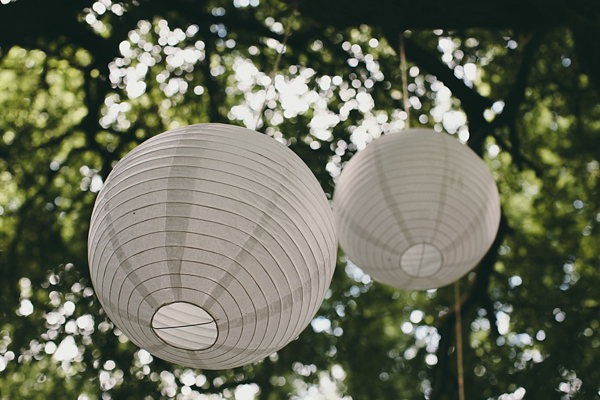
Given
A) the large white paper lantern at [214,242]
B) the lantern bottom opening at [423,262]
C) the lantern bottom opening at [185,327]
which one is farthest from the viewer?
the lantern bottom opening at [423,262]

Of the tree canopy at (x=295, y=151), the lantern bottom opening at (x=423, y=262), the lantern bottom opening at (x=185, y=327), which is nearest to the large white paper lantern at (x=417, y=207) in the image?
the lantern bottom opening at (x=423, y=262)

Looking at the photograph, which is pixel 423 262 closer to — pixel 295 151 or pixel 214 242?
pixel 214 242

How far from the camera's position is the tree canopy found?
16.0ft

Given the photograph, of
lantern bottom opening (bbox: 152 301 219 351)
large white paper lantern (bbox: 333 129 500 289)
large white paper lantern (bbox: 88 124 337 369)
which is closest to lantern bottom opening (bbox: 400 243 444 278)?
large white paper lantern (bbox: 333 129 500 289)

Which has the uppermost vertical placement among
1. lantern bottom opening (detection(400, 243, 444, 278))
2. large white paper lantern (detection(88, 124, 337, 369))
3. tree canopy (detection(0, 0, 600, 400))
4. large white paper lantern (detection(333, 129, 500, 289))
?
large white paper lantern (detection(88, 124, 337, 369))

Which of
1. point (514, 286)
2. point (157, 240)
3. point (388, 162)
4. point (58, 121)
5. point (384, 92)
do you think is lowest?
point (514, 286)

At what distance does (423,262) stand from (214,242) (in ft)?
5.29

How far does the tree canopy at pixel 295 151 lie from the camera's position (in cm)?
488

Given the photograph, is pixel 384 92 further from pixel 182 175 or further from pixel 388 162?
pixel 182 175

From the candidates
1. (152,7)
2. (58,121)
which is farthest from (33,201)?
(152,7)

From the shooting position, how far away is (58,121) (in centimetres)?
547

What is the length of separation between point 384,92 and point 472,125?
0.89 m

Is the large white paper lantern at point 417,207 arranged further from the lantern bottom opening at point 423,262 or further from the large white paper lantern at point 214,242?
the large white paper lantern at point 214,242

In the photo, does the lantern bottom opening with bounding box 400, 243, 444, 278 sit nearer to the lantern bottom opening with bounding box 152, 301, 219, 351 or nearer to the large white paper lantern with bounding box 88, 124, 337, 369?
the large white paper lantern with bounding box 88, 124, 337, 369
